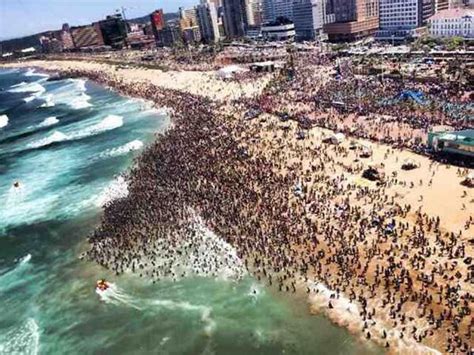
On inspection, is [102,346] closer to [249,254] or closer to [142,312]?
[142,312]

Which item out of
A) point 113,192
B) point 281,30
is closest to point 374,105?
point 113,192

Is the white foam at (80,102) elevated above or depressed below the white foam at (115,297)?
above

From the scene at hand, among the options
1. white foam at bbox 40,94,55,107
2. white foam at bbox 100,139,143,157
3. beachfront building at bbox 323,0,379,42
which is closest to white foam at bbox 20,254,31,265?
white foam at bbox 100,139,143,157

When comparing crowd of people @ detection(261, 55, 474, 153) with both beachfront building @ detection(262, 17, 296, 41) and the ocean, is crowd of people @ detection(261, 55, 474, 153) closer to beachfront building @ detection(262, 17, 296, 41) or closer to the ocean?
the ocean

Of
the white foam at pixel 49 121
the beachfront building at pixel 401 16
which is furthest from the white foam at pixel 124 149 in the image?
the beachfront building at pixel 401 16

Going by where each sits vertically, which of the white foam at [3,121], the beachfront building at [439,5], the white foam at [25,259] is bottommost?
the white foam at [25,259]

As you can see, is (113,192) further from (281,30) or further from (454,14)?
(281,30)

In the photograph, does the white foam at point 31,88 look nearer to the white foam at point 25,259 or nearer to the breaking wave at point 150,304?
the white foam at point 25,259
